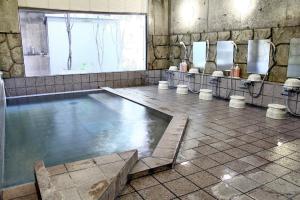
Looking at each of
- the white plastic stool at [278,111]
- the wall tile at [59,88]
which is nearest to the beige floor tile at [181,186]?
the white plastic stool at [278,111]

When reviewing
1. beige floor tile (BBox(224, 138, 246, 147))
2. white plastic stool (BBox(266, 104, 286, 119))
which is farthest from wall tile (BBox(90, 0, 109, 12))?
beige floor tile (BBox(224, 138, 246, 147))

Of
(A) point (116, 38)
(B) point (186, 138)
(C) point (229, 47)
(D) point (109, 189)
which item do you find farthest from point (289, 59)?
(A) point (116, 38)

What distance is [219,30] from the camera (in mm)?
5844

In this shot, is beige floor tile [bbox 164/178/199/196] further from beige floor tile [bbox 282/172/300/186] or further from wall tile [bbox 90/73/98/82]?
wall tile [bbox 90/73/98/82]

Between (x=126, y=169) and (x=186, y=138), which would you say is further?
(x=186, y=138)

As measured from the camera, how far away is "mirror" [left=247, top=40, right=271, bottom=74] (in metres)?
4.76

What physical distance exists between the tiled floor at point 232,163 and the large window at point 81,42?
4.21 metres

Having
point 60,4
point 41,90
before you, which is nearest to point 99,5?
point 60,4

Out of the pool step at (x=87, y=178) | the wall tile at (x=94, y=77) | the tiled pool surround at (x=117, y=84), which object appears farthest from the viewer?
the wall tile at (x=94, y=77)

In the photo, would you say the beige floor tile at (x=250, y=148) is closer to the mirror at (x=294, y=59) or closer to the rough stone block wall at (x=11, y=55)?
the mirror at (x=294, y=59)

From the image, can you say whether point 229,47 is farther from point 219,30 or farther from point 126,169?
point 126,169

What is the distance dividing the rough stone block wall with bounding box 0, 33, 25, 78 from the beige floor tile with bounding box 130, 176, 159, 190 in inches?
200

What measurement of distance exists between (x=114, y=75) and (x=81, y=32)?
1578 mm

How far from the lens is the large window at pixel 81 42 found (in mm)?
6367
